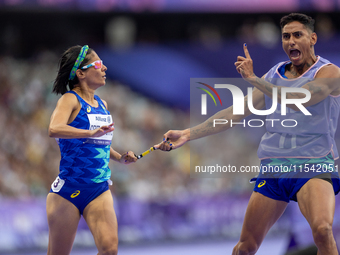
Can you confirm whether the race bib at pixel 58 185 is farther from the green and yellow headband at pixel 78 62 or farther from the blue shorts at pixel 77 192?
the green and yellow headband at pixel 78 62

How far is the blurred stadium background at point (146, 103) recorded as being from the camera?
9.12m

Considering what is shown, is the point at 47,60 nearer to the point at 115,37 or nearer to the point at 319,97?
the point at 115,37

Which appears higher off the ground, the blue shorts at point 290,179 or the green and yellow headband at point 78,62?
the green and yellow headband at point 78,62

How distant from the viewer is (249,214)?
4.05m

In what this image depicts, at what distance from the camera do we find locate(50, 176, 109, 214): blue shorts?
404 centimetres

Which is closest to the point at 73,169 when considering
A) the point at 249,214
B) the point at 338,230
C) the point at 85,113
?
the point at 85,113

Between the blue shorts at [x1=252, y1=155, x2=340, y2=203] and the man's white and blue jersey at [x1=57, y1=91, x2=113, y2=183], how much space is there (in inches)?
61.0

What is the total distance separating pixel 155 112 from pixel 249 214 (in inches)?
322

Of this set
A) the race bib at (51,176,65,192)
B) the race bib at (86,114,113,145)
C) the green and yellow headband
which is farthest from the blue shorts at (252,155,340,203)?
the green and yellow headband

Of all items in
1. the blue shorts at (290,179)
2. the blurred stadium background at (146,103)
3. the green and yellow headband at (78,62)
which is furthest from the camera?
the blurred stadium background at (146,103)

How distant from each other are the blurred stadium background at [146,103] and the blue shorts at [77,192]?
14.7 feet

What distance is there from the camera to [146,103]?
12195 mm

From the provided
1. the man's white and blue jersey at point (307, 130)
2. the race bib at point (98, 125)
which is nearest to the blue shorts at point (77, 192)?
the race bib at point (98, 125)

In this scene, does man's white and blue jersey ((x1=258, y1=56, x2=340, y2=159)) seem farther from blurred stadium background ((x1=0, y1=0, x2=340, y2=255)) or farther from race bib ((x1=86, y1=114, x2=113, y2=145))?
blurred stadium background ((x1=0, y1=0, x2=340, y2=255))
